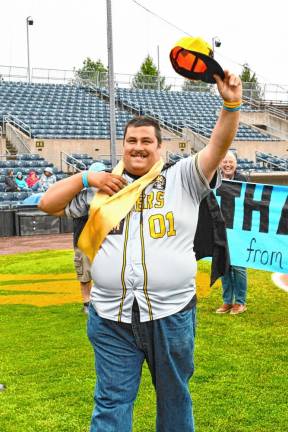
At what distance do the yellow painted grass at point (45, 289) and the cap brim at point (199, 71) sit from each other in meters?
5.99

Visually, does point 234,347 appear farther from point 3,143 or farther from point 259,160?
point 259,160

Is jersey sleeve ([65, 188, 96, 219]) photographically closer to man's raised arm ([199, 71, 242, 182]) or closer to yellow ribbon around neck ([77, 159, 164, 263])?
yellow ribbon around neck ([77, 159, 164, 263])

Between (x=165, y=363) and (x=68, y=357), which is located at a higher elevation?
A: (x=165, y=363)

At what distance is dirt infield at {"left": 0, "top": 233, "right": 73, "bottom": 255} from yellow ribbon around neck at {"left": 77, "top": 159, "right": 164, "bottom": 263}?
11855 mm

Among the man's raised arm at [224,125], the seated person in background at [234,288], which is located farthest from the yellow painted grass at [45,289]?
the man's raised arm at [224,125]

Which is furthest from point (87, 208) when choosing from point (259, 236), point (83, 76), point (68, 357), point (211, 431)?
point (83, 76)

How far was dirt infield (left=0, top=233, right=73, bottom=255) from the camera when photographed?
14.9 m

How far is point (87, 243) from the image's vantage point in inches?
115

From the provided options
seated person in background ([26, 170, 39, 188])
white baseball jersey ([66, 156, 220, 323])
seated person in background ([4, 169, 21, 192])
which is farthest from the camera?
seated person in background ([26, 170, 39, 188])

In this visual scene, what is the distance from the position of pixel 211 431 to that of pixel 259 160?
89.4 feet

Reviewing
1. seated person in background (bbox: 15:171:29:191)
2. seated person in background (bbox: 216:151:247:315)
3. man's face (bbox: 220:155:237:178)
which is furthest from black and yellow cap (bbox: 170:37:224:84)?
seated person in background (bbox: 15:171:29:191)

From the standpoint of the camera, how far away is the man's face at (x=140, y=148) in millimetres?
2828

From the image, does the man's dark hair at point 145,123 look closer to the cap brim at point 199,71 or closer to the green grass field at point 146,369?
the cap brim at point 199,71

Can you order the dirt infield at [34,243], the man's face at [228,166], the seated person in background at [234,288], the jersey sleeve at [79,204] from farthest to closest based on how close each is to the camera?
the dirt infield at [34,243] < the seated person in background at [234,288] < the man's face at [228,166] < the jersey sleeve at [79,204]
